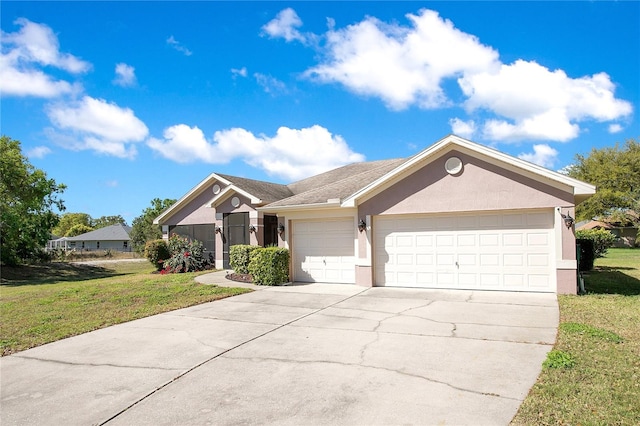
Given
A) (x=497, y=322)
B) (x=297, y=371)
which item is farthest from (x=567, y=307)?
(x=297, y=371)

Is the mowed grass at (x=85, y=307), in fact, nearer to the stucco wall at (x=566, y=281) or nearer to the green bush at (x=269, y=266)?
the green bush at (x=269, y=266)

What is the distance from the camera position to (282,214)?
14391mm

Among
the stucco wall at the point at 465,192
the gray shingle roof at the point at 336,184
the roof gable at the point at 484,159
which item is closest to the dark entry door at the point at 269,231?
the gray shingle roof at the point at 336,184

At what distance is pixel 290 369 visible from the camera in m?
5.18

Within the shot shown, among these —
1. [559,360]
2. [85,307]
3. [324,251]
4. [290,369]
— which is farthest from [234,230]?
[559,360]

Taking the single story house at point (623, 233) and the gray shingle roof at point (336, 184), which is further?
the single story house at point (623, 233)

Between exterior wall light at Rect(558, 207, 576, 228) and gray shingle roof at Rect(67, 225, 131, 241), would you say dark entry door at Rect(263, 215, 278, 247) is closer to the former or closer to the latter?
exterior wall light at Rect(558, 207, 576, 228)

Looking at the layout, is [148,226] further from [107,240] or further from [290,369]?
[290,369]

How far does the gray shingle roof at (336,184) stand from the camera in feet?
45.6

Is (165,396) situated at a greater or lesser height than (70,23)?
lesser

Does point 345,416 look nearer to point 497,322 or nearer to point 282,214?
point 497,322

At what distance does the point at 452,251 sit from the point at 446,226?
768 mm

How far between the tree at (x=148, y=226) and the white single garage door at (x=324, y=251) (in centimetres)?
3003

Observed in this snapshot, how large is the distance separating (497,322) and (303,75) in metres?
12.4
